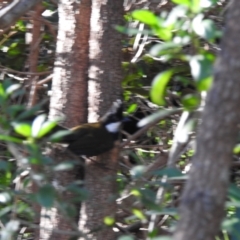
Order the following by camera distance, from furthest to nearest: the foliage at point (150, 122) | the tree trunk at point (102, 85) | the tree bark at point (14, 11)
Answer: the tree trunk at point (102, 85), the tree bark at point (14, 11), the foliage at point (150, 122)

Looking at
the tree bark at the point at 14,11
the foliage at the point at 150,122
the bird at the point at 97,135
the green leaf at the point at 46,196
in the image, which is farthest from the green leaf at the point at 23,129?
the bird at the point at 97,135

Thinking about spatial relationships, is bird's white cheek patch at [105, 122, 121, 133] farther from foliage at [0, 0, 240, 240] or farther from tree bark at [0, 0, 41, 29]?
tree bark at [0, 0, 41, 29]

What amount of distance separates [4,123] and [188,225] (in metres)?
0.86

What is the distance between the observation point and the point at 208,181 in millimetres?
1155

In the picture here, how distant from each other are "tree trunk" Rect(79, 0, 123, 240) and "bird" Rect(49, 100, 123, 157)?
0.04 metres

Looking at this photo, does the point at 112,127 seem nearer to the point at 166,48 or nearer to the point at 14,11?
the point at 14,11

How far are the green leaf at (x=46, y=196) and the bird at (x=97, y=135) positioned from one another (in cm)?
103

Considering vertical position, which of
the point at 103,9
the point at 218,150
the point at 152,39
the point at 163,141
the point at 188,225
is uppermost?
the point at 218,150

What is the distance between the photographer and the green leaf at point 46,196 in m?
1.66

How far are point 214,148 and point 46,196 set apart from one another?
659 mm

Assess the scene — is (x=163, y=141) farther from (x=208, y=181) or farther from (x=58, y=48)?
(x=208, y=181)

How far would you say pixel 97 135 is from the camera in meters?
2.85

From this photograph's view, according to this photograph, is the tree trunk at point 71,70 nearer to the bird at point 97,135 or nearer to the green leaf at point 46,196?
the bird at point 97,135

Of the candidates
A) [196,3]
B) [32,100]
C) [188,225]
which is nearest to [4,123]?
[196,3]
